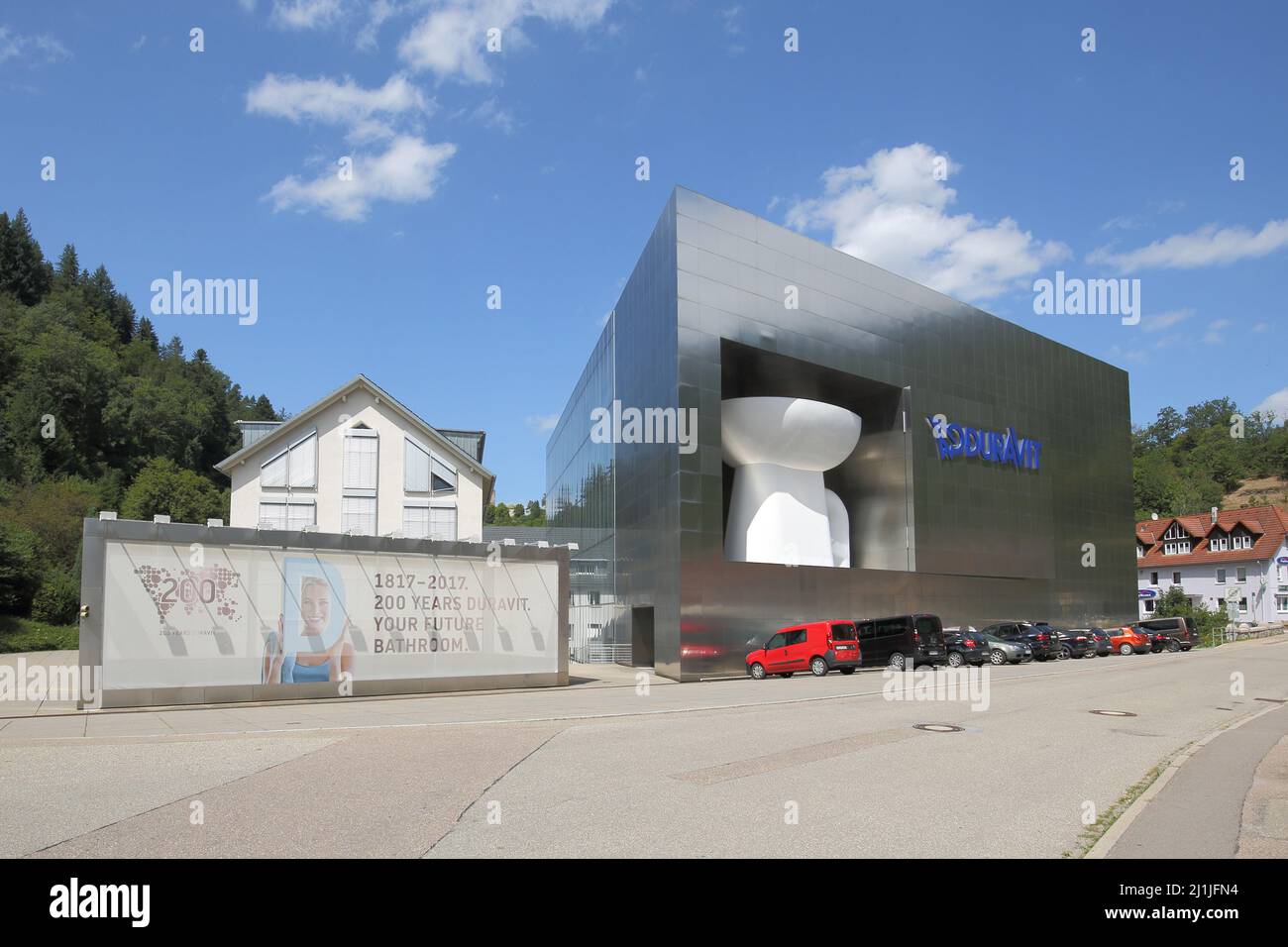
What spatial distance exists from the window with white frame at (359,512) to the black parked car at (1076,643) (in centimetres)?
3117

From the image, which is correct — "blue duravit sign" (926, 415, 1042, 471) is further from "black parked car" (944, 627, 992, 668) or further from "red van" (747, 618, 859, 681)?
"red van" (747, 618, 859, 681)

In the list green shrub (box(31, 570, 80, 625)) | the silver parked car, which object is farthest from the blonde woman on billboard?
green shrub (box(31, 570, 80, 625))

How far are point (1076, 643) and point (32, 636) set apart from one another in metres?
49.4

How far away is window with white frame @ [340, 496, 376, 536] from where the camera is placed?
4059 cm

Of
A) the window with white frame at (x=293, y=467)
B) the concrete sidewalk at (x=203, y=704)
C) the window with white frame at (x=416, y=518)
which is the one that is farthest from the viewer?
the window with white frame at (x=416, y=518)

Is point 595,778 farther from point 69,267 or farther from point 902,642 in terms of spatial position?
point 69,267

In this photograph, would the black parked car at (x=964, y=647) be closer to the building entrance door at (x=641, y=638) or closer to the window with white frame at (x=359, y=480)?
the building entrance door at (x=641, y=638)

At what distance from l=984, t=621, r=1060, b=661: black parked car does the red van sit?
10277 mm

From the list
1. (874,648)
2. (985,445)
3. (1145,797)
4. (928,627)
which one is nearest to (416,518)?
(874,648)

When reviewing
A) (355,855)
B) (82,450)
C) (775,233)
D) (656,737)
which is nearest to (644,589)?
(775,233)

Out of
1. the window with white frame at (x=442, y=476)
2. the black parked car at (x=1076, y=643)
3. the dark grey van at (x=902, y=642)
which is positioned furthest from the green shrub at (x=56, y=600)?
the black parked car at (x=1076, y=643)

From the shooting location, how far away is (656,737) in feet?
46.3

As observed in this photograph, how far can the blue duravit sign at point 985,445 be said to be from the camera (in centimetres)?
4475
